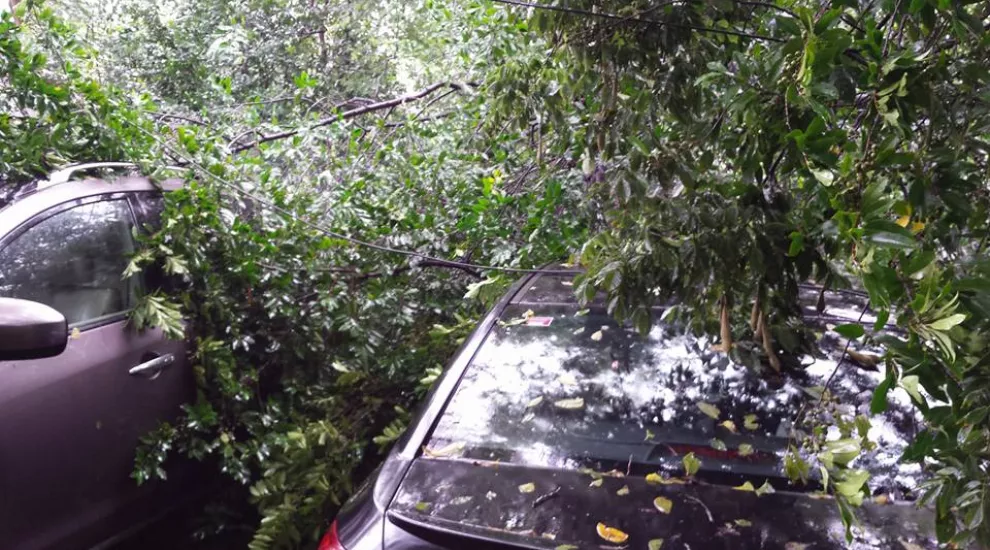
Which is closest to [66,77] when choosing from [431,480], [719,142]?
[431,480]

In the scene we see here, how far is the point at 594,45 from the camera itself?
111 inches

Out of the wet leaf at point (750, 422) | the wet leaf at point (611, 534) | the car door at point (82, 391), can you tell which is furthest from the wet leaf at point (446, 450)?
the car door at point (82, 391)

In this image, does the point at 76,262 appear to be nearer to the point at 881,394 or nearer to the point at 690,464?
the point at 690,464

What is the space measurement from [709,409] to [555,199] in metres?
2.30

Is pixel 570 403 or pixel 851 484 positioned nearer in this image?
pixel 851 484

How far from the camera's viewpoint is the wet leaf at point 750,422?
247cm

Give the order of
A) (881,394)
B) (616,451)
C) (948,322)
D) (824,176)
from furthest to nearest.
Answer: (616,451) → (824,176) → (881,394) → (948,322)

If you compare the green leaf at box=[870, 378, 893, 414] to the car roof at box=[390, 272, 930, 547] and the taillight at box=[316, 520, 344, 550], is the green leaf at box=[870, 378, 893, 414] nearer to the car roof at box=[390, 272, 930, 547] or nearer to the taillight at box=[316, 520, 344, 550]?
the car roof at box=[390, 272, 930, 547]

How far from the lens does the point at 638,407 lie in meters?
2.61

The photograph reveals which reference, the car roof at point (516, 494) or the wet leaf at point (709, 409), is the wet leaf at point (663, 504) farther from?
the wet leaf at point (709, 409)

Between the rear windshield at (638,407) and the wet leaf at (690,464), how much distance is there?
0.02 m

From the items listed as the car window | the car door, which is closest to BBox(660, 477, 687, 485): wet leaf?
the car door

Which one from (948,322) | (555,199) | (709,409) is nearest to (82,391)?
(709,409)

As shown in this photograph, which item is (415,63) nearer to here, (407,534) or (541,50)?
(541,50)
